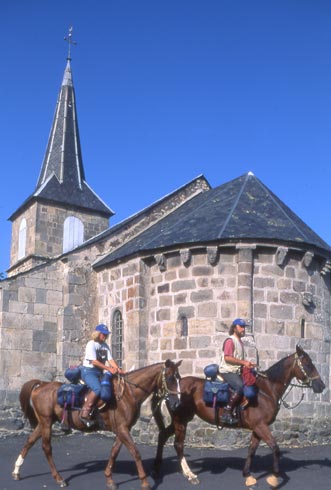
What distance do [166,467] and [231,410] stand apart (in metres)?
2.02

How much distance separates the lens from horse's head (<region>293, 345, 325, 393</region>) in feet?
33.8

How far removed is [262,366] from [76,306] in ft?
20.1

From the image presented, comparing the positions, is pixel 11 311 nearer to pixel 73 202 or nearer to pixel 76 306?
pixel 76 306

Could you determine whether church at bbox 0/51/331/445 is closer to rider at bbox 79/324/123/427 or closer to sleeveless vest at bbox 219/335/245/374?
Result: sleeveless vest at bbox 219/335/245/374

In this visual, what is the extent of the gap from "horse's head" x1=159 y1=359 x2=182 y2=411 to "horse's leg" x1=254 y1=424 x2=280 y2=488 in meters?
1.40

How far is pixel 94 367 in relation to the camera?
10.3 m

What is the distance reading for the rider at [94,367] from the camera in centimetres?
994

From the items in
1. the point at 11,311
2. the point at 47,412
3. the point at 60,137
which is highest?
the point at 60,137

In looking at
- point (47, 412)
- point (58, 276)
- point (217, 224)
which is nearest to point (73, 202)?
point (58, 276)

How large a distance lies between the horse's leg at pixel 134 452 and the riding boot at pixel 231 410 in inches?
62.5

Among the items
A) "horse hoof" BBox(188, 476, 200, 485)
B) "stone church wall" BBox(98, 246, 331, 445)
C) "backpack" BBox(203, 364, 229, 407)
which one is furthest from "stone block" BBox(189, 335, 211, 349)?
"horse hoof" BBox(188, 476, 200, 485)

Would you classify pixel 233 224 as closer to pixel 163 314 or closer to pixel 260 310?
pixel 260 310

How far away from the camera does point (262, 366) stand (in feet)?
48.4

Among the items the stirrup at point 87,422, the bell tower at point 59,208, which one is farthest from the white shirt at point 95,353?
the bell tower at point 59,208
